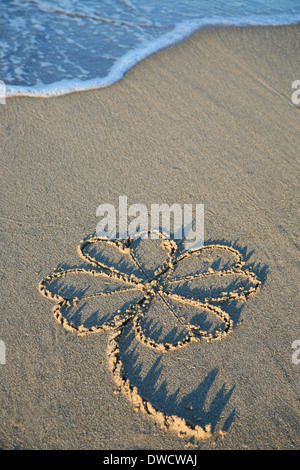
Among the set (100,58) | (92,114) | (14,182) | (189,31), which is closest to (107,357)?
(14,182)

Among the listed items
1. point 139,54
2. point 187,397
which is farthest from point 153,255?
point 139,54

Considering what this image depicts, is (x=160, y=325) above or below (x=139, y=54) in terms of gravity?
below

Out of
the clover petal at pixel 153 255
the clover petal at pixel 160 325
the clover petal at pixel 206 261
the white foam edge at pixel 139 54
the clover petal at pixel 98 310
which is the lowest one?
the clover petal at pixel 98 310

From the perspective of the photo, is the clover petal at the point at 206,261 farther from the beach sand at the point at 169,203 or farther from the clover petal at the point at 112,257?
the clover petal at the point at 112,257

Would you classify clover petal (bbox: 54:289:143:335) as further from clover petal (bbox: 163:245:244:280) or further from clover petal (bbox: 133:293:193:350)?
clover petal (bbox: 163:245:244:280)

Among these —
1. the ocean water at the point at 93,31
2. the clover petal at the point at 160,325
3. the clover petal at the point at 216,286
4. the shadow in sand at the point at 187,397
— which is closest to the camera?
the shadow in sand at the point at 187,397

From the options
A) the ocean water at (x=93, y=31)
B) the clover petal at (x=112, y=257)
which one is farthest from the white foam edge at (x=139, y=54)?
the clover petal at (x=112, y=257)

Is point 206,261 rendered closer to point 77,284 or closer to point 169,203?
point 169,203
